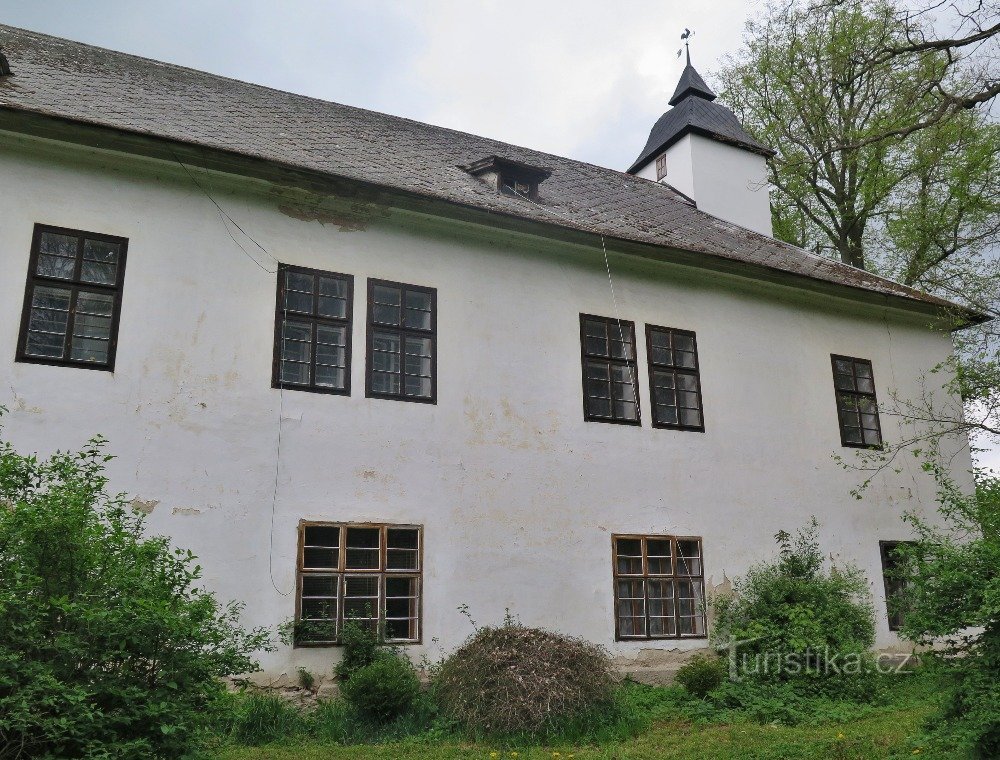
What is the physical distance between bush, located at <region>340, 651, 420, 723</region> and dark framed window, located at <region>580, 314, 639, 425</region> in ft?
14.4

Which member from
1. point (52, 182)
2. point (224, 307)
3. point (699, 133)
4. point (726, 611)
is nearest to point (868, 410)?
point (726, 611)

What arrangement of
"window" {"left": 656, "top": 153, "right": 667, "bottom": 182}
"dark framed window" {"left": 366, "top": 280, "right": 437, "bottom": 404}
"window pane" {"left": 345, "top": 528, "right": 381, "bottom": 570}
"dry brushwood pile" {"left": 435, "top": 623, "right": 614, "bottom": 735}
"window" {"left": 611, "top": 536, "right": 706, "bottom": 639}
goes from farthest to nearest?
"window" {"left": 656, "top": 153, "right": 667, "bottom": 182}
"window" {"left": 611, "top": 536, "right": 706, "bottom": 639}
"dark framed window" {"left": 366, "top": 280, "right": 437, "bottom": 404}
"window pane" {"left": 345, "top": 528, "right": 381, "bottom": 570}
"dry brushwood pile" {"left": 435, "top": 623, "right": 614, "bottom": 735}

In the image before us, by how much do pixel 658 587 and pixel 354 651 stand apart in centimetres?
420

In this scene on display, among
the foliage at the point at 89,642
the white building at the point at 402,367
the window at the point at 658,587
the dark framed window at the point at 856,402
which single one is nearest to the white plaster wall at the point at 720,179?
the white building at the point at 402,367

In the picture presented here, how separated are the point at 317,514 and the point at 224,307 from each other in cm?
243

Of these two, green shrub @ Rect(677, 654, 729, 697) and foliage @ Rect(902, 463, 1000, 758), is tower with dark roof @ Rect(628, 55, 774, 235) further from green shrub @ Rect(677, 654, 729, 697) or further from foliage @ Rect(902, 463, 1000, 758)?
foliage @ Rect(902, 463, 1000, 758)

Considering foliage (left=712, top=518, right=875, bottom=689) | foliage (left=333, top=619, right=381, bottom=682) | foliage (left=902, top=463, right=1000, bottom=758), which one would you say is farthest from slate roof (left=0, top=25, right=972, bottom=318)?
foliage (left=902, top=463, right=1000, bottom=758)

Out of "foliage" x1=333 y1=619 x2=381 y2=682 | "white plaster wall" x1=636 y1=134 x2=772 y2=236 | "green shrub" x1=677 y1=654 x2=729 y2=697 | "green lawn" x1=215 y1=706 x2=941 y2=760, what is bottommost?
"green lawn" x1=215 y1=706 x2=941 y2=760

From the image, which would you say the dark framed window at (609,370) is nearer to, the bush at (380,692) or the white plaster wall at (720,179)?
the bush at (380,692)

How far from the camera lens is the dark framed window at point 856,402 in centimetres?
1379

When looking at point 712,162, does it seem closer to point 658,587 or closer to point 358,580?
point 658,587

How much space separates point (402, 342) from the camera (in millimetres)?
10461

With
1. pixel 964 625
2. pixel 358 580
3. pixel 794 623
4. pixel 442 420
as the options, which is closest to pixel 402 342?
pixel 442 420

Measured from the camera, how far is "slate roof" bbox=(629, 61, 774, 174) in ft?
61.7
